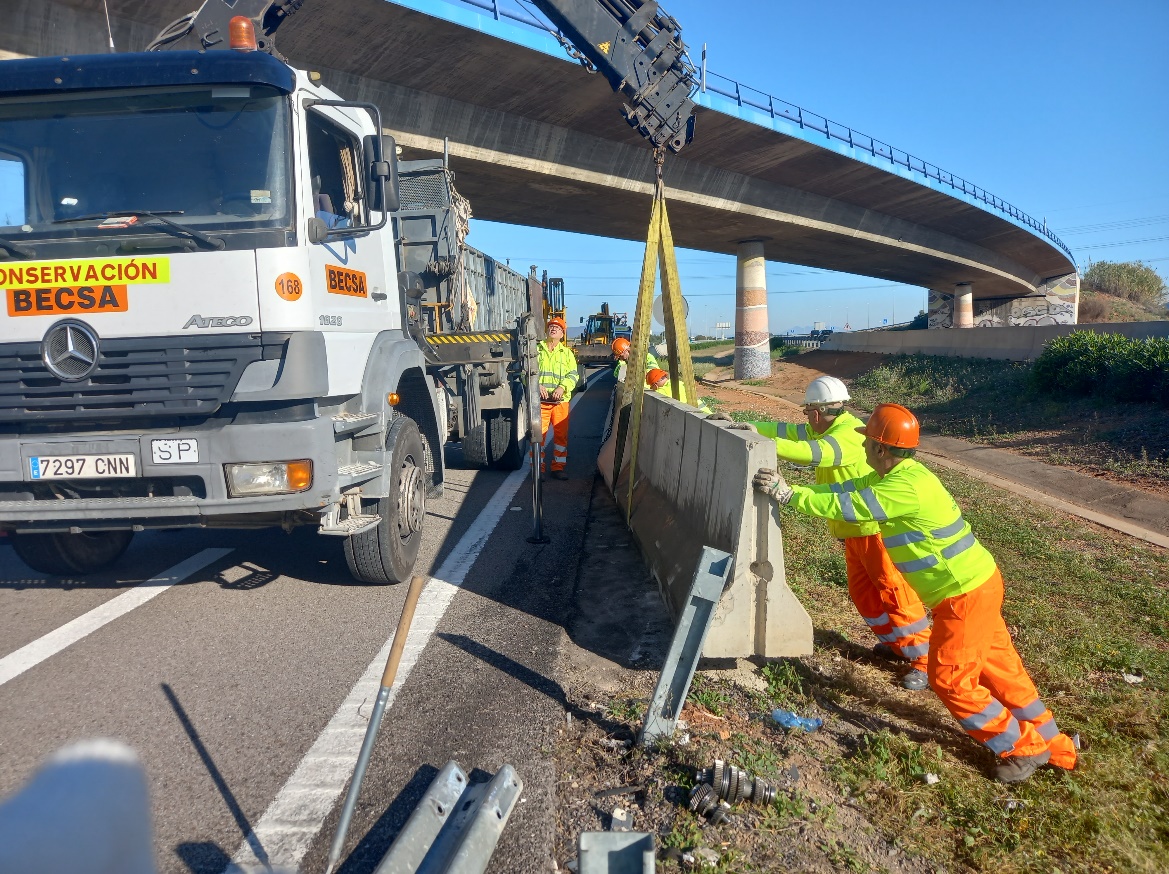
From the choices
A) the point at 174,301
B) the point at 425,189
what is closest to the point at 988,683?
the point at 174,301

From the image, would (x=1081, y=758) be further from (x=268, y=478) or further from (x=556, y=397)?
(x=556, y=397)

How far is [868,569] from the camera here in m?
4.52

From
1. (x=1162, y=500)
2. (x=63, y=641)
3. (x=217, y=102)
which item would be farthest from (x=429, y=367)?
(x=1162, y=500)

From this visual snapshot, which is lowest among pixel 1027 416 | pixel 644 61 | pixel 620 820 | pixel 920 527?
pixel 1027 416

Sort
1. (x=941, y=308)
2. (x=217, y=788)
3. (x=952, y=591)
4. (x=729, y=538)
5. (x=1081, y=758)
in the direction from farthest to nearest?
(x=941, y=308)
(x=729, y=538)
(x=952, y=591)
(x=1081, y=758)
(x=217, y=788)

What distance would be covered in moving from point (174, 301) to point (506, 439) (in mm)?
5824

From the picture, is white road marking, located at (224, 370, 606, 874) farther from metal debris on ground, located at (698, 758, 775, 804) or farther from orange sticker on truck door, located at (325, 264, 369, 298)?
orange sticker on truck door, located at (325, 264, 369, 298)

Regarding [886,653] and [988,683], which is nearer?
[988,683]

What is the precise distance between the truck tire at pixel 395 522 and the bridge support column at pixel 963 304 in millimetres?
50682

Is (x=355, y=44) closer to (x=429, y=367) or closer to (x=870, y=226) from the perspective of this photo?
(x=429, y=367)

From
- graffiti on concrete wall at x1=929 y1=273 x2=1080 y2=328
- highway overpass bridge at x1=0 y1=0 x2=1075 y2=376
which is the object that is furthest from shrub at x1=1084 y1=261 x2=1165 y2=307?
highway overpass bridge at x1=0 y1=0 x2=1075 y2=376

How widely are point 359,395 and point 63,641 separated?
208 cm

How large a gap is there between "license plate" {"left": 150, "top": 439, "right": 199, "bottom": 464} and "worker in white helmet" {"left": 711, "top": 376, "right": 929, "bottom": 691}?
2919 mm

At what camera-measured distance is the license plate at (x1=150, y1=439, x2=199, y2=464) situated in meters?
4.21
